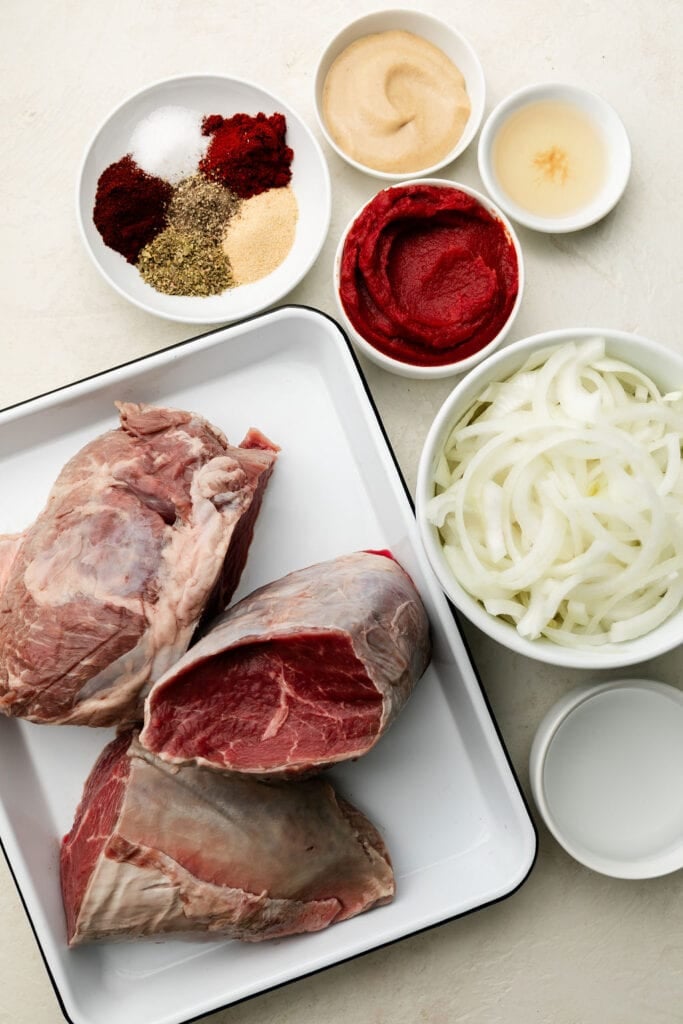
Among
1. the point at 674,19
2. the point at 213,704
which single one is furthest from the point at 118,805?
the point at 674,19

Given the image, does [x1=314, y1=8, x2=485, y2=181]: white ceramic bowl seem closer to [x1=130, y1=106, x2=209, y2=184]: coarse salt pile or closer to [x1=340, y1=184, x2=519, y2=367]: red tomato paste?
[x1=340, y1=184, x2=519, y2=367]: red tomato paste

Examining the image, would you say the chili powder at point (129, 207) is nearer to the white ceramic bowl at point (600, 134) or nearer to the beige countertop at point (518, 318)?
the beige countertop at point (518, 318)

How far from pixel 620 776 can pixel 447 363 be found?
3.72ft

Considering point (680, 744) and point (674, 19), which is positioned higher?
point (674, 19)

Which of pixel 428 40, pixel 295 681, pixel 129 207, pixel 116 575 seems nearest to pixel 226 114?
pixel 129 207

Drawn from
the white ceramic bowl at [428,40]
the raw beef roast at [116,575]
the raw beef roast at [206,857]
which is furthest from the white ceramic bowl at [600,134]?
the raw beef roast at [206,857]

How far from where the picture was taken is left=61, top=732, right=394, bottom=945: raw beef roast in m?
1.97

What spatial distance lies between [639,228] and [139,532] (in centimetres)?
161

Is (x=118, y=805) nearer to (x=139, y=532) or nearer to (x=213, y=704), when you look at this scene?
(x=213, y=704)

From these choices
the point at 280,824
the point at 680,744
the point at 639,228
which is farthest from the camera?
the point at 639,228

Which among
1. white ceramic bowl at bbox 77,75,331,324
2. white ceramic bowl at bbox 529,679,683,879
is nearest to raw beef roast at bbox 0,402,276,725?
white ceramic bowl at bbox 77,75,331,324

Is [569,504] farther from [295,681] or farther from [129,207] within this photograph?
[129,207]

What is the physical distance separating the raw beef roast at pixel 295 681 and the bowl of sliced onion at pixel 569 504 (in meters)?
0.18

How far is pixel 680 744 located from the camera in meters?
2.24
